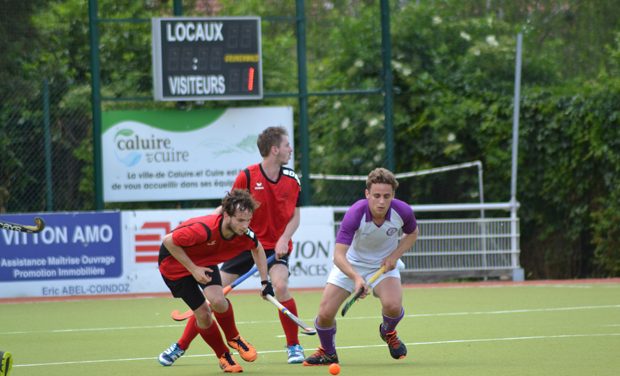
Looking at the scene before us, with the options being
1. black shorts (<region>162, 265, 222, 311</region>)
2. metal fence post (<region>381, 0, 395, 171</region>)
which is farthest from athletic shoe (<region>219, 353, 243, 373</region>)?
metal fence post (<region>381, 0, 395, 171</region>)

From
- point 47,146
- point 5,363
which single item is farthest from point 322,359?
point 47,146

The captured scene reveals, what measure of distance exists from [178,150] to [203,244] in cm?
926

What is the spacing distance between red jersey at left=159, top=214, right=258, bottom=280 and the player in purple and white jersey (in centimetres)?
71

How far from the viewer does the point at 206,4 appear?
19.8m

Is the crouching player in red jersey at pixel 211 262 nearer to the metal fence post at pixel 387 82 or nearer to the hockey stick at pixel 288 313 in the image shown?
the hockey stick at pixel 288 313

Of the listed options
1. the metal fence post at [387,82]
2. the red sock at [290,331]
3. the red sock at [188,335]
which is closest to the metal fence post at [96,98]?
the metal fence post at [387,82]

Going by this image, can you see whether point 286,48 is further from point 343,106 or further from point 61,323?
point 61,323

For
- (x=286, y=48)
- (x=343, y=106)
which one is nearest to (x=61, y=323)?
(x=343, y=106)

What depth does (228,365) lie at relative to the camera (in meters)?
8.32

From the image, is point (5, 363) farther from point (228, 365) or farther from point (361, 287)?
point (361, 287)

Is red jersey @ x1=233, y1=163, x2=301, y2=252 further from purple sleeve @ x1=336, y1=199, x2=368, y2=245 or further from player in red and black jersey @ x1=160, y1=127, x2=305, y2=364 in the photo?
purple sleeve @ x1=336, y1=199, x2=368, y2=245

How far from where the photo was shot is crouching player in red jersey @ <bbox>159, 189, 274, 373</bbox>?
805cm

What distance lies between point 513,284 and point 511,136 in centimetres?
320

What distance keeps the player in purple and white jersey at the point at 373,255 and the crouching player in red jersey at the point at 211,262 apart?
0.51m
